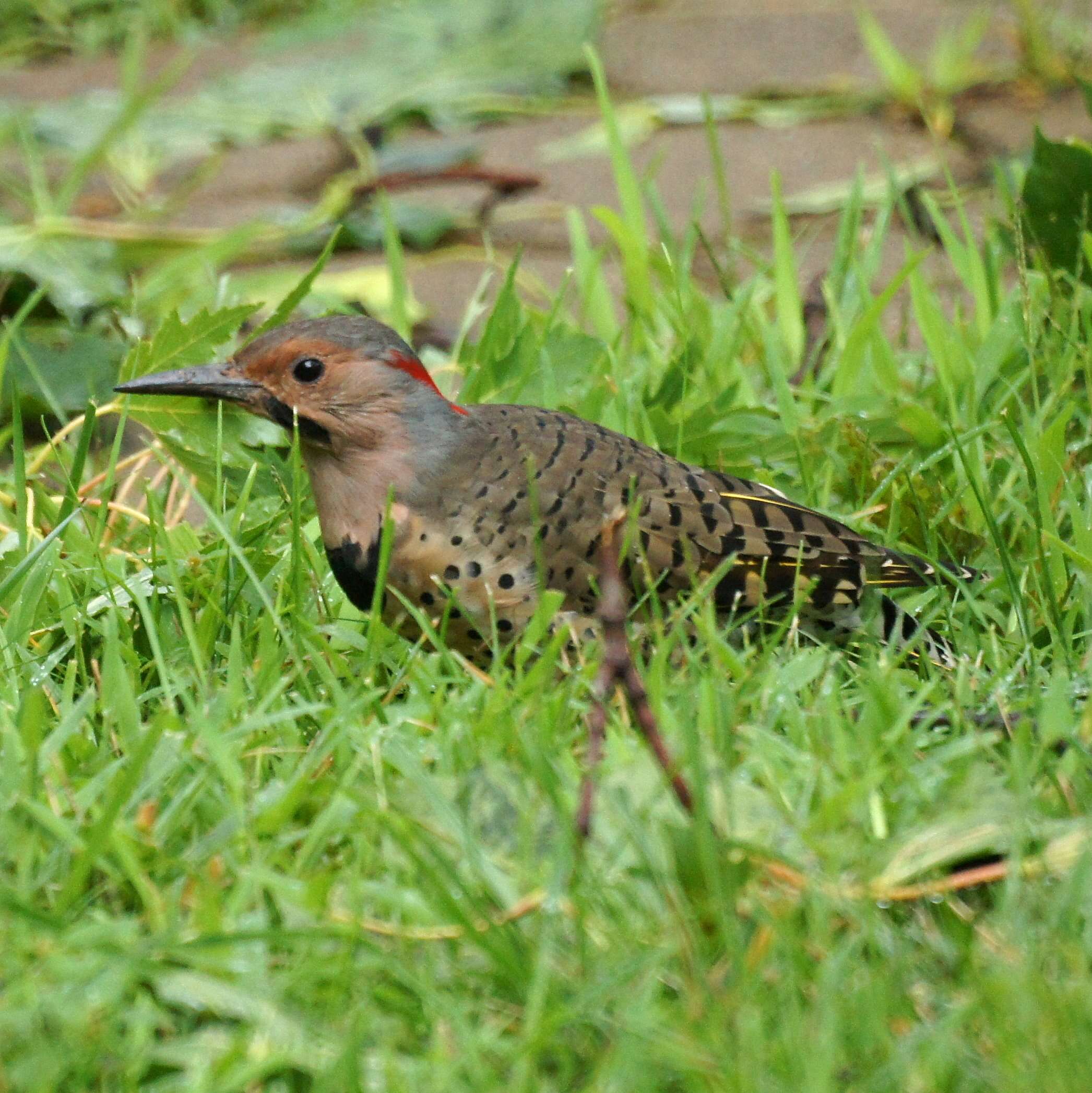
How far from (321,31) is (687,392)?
173 inches

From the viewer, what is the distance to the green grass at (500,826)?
2.00 meters

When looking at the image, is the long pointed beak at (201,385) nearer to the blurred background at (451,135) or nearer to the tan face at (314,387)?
the tan face at (314,387)

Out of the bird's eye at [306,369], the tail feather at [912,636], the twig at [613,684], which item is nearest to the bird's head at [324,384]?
the bird's eye at [306,369]

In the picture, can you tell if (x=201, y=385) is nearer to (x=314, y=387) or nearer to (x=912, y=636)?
(x=314, y=387)

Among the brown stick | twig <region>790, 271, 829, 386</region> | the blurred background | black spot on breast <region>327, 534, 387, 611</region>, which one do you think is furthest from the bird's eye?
the brown stick

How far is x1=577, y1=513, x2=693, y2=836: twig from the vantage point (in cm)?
212

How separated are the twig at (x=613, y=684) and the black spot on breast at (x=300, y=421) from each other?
3.94ft

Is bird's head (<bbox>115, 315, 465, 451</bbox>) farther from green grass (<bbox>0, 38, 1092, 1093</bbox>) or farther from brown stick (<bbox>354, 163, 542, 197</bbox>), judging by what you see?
brown stick (<bbox>354, 163, 542, 197</bbox>)

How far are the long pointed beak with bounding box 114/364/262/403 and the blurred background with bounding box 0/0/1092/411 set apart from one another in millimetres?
937

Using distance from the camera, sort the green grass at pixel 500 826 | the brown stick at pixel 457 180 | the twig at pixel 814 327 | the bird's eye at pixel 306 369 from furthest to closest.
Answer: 1. the brown stick at pixel 457 180
2. the twig at pixel 814 327
3. the bird's eye at pixel 306 369
4. the green grass at pixel 500 826

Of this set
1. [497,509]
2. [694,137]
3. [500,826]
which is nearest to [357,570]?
[497,509]

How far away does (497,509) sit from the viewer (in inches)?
126

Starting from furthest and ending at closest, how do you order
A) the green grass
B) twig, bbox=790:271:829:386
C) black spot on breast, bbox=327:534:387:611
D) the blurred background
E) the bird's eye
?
the blurred background → twig, bbox=790:271:829:386 → the bird's eye → black spot on breast, bbox=327:534:387:611 → the green grass

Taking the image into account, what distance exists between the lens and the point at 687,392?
4.14 meters
